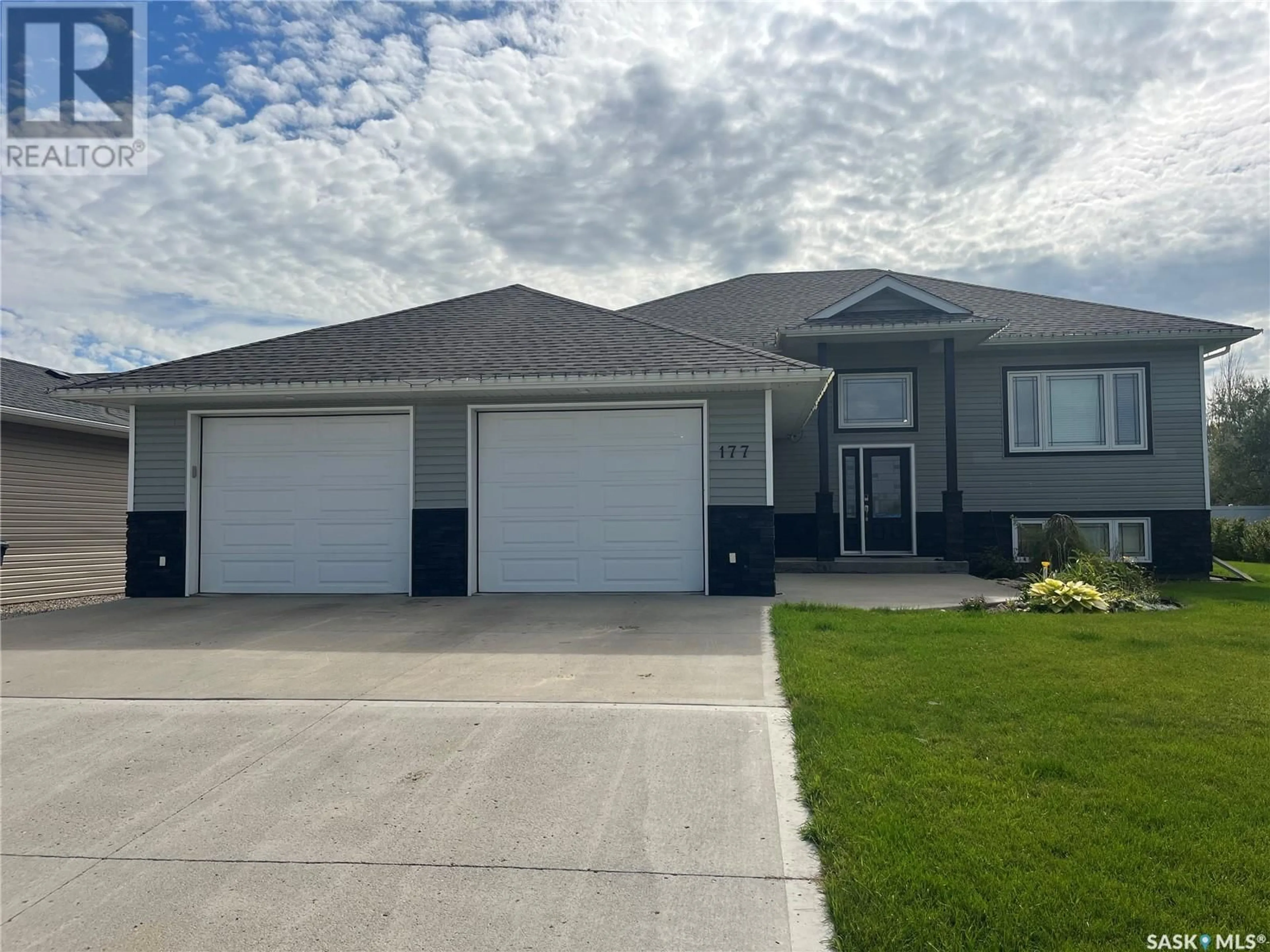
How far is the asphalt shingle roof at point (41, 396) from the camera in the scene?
13.2m

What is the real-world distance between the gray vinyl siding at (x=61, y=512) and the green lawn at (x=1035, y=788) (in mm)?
13046

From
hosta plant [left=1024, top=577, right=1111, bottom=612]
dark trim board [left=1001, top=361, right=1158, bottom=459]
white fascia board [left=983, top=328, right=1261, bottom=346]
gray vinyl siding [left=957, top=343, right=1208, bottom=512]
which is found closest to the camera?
hosta plant [left=1024, top=577, right=1111, bottom=612]

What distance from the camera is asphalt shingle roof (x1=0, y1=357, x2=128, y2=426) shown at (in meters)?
13.2

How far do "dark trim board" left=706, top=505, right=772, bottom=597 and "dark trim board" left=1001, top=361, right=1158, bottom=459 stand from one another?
6895 mm

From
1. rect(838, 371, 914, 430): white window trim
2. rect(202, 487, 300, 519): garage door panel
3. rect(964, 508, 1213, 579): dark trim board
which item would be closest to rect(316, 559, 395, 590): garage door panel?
rect(202, 487, 300, 519): garage door panel

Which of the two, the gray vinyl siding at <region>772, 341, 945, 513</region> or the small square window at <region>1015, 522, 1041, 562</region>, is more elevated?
the gray vinyl siding at <region>772, 341, 945, 513</region>

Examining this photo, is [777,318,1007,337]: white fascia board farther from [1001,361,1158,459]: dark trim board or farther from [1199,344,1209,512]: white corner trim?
[1199,344,1209,512]: white corner trim

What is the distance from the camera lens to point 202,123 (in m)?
9.83

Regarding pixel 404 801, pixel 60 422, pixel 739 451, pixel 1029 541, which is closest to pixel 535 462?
pixel 739 451

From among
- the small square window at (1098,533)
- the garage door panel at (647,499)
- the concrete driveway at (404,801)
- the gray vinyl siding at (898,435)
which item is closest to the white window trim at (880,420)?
the gray vinyl siding at (898,435)

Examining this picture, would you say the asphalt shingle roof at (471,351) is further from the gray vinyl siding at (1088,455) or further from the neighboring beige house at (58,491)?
the gray vinyl siding at (1088,455)

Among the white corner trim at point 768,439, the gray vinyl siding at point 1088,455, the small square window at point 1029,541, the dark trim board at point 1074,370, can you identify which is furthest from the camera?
the dark trim board at point 1074,370

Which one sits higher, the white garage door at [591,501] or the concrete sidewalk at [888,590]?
the white garage door at [591,501]

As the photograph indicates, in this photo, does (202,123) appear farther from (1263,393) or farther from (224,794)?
(1263,393)
